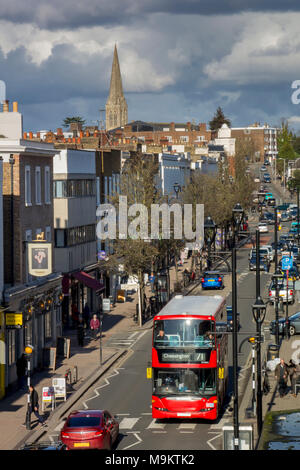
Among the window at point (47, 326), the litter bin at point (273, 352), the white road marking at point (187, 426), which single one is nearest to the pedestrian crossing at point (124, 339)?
the window at point (47, 326)

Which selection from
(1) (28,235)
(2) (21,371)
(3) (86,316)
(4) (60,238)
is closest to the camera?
(2) (21,371)

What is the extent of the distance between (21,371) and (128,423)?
946 cm

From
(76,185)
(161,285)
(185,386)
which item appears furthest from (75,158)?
(185,386)

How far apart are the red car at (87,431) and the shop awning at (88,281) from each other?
3445cm

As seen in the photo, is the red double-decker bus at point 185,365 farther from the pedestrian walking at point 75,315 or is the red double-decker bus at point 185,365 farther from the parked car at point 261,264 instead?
the parked car at point 261,264

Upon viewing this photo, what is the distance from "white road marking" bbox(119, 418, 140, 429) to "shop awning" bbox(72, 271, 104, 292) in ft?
94.1

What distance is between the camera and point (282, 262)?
85.1 m

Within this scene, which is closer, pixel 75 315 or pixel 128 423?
pixel 128 423

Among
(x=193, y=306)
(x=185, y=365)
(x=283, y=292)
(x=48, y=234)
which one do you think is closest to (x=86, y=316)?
(x=48, y=234)

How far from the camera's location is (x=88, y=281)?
66.3 metres

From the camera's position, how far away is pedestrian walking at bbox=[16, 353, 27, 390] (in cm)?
4419

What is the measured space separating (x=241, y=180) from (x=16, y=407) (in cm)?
10596

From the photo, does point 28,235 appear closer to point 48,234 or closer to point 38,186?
point 38,186

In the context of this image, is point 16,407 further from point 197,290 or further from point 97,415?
point 197,290
